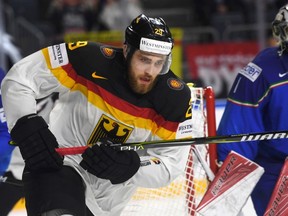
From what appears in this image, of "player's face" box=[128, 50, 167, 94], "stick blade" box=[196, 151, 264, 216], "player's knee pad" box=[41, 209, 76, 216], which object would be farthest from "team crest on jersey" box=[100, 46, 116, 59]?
"stick blade" box=[196, 151, 264, 216]

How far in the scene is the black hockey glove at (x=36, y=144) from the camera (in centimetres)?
238

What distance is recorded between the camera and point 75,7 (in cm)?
830

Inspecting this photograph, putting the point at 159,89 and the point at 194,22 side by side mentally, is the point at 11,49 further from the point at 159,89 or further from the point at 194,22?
the point at 159,89

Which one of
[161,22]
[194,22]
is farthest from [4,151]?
[194,22]

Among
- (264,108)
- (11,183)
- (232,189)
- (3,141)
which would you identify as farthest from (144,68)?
(11,183)

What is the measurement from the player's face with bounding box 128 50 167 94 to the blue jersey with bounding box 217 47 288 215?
1.81ft

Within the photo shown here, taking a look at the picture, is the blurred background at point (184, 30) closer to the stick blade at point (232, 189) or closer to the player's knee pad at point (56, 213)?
the stick blade at point (232, 189)

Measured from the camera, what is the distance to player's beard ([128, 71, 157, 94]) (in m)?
2.54

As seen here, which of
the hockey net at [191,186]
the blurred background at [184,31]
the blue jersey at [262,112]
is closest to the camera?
the blue jersey at [262,112]

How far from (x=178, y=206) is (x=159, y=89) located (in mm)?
973

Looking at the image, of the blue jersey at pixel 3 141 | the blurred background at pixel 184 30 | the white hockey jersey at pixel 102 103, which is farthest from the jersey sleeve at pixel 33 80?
the blurred background at pixel 184 30

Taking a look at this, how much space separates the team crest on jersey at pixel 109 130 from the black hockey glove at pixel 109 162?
149 mm

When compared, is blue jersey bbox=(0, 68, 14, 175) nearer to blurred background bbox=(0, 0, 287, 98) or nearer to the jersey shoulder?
the jersey shoulder

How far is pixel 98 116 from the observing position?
2.61 m
